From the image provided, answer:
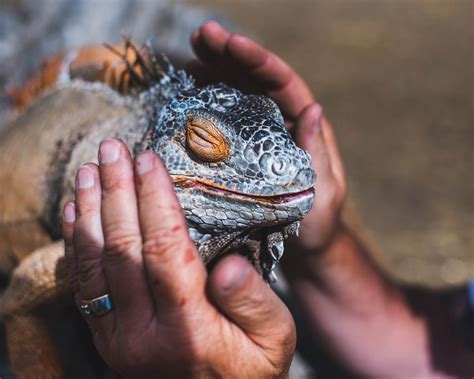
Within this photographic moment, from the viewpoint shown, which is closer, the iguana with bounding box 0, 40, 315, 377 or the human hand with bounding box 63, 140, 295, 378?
the human hand with bounding box 63, 140, 295, 378

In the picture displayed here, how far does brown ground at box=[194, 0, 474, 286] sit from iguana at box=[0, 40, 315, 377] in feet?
11.3

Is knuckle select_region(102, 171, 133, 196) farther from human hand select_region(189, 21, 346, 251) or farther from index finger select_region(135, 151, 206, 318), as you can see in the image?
human hand select_region(189, 21, 346, 251)

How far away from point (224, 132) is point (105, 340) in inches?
29.4

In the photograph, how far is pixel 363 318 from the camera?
12.0ft

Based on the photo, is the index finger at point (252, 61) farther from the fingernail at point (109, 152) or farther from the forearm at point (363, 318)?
the fingernail at point (109, 152)

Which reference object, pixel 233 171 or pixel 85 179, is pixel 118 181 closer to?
pixel 85 179

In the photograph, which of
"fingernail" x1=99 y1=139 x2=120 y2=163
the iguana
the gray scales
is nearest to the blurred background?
the iguana

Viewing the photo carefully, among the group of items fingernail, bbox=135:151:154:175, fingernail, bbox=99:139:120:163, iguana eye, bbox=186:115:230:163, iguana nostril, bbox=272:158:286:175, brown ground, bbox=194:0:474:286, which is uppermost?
fingernail, bbox=99:139:120:163

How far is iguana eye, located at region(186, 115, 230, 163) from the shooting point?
197cm

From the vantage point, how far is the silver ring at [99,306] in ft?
5.89

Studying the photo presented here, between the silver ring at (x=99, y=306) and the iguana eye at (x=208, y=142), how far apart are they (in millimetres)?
542

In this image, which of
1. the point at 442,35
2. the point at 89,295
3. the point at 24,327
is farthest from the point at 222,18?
the point at 442,35

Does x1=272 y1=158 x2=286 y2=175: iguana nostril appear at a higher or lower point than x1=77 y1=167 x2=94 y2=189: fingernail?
lower

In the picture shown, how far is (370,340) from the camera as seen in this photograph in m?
3.67
